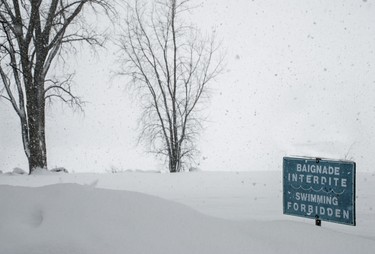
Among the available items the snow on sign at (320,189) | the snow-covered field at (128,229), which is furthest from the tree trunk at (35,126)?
the snow on sign at (320,189)

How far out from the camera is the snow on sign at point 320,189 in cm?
414

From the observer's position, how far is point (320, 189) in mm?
4340

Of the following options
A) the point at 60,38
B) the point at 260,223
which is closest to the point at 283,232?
the point at 260,223

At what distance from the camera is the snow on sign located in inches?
163

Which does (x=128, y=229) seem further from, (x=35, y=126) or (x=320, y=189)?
(x=35, y=126)

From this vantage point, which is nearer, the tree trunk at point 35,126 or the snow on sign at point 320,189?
the snow on sign at point 320,189

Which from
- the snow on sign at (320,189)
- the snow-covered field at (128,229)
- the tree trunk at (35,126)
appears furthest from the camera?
the tree trunk at (35,126)

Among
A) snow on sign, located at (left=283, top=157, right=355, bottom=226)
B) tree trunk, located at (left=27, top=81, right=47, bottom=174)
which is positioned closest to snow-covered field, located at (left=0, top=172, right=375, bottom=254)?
snow on sign, located at (left=283, top=157, right=355, bottom=226)

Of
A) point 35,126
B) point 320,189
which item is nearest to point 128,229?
point 320,189

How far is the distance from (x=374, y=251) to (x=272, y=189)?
15.8ft

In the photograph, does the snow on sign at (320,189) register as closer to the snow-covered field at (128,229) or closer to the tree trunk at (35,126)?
the snow-covered field at (128,229)

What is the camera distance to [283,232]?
3811 mm

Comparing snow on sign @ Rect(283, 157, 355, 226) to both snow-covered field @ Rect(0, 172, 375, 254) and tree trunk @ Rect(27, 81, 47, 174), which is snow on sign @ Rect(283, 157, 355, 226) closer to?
snow-covered field @ Rect(0, 172, 375, 254)

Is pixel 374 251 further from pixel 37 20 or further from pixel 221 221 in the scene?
pixel 37 20
